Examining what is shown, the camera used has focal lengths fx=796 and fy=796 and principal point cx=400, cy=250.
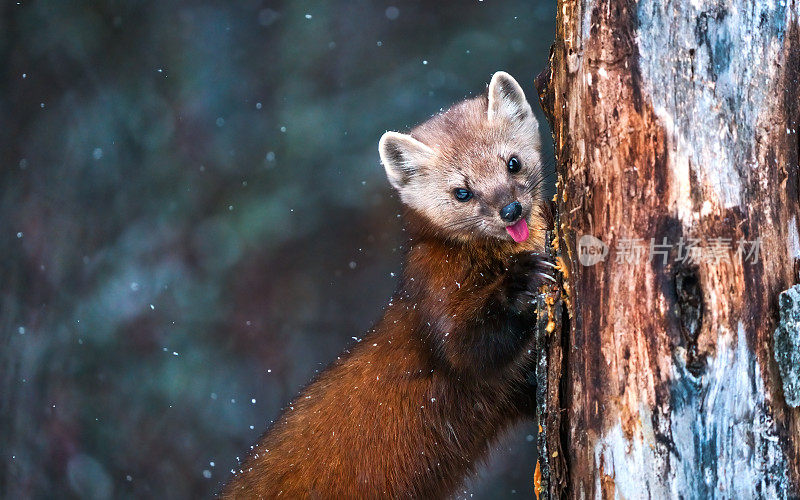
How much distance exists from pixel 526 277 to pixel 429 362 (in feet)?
2.58

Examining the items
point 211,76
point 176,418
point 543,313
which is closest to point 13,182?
point 211,76

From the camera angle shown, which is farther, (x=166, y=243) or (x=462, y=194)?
(x=166, y=243)

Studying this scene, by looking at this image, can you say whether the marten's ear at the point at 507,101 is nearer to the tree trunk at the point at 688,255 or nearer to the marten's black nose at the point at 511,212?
the marten's black nose at the point at 511,212

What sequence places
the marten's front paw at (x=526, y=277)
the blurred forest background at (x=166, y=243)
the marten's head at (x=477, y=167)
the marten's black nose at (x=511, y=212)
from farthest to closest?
the blurred forest background at (x=166, y=243) → the marten's head at (x=477, y=167) → the marten's black nose at (x=511, y=212) → the marten's front paw at (x=526, y=277)

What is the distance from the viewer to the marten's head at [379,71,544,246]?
3.35 metres

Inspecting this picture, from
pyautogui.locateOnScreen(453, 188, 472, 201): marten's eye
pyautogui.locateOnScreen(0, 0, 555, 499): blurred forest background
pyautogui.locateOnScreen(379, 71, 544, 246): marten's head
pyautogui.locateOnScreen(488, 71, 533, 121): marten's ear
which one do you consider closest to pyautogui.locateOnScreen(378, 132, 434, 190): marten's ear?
pyautogui.locateOnScreen(379, 71, 544, 246): marten's head

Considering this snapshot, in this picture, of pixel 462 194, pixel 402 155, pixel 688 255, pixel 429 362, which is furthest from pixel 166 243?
pixel 688 255

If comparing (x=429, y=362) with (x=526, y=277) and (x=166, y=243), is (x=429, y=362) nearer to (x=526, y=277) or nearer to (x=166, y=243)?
(x=526, y=277)

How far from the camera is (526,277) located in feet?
9.92

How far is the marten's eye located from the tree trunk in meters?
1.18

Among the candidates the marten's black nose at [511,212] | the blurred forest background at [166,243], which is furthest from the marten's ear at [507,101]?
the blurred forest background at [166,243]

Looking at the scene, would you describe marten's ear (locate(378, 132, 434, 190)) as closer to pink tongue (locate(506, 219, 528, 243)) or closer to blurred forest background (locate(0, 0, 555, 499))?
pink tongue (locate(506, 219, 528, 243))

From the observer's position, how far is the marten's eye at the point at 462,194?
137 inches

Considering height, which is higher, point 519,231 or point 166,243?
point 166,243
